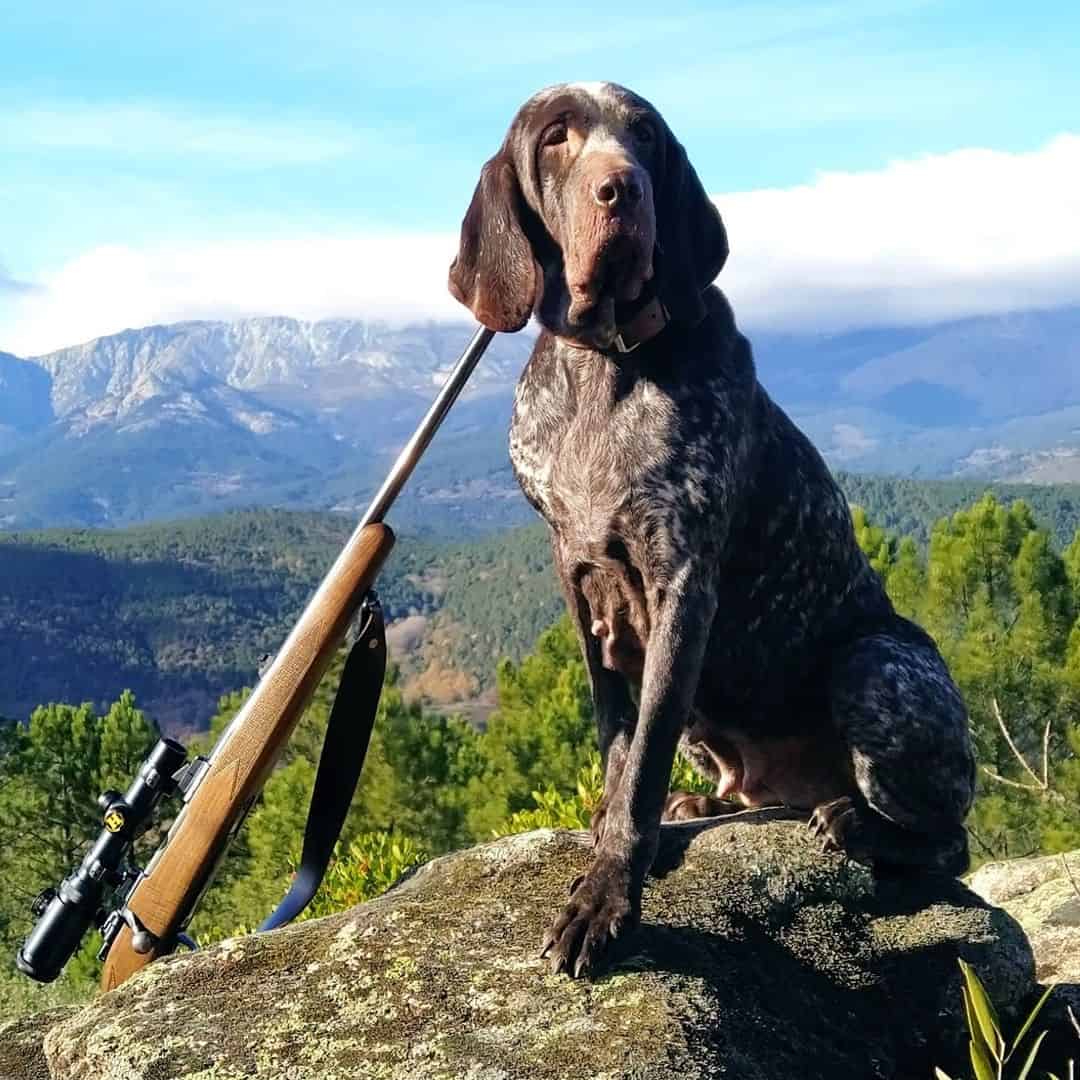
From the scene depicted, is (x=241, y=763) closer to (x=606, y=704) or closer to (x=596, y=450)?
(x=606, y=704)

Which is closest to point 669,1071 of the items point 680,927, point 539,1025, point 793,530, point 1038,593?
point 539,1025

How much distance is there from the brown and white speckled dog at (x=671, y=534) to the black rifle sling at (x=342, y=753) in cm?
83

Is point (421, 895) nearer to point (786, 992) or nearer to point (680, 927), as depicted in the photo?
point (680, 927)

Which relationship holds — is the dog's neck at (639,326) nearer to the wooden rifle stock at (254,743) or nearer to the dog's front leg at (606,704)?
the wooden rifle stock at (254,743)

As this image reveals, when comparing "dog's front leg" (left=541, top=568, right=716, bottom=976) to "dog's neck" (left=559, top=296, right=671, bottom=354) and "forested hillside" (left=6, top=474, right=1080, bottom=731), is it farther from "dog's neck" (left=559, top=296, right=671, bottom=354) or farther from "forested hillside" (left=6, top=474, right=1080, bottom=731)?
"forested hillside" (left=6, top=474, right=1080, bottom=731)

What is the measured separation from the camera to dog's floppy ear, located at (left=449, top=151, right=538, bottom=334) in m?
4.19

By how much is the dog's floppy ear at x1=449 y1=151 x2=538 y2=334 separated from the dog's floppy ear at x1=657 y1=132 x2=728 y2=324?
1.40 feet

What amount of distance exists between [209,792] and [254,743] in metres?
0.22

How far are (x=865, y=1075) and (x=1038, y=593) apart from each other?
1803cm

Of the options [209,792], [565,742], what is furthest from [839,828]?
[565,742]

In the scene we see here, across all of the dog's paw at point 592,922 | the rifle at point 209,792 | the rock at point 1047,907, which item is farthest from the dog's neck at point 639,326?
the rock at point 1047,907

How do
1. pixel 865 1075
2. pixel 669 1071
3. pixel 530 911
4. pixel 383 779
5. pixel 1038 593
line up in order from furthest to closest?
pixel 383 779 < pixel 1038 593 < pixel 530 911 < pixel 865 1075 < pixel 669 1071

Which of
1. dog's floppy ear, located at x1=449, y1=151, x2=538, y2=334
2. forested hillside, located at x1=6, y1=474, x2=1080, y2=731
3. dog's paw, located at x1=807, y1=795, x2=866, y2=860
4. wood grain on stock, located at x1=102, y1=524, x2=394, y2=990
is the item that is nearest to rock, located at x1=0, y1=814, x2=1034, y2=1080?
dog's paw, located at x1=807, y1=795, x2=866, y2=860

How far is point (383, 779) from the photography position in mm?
23266
